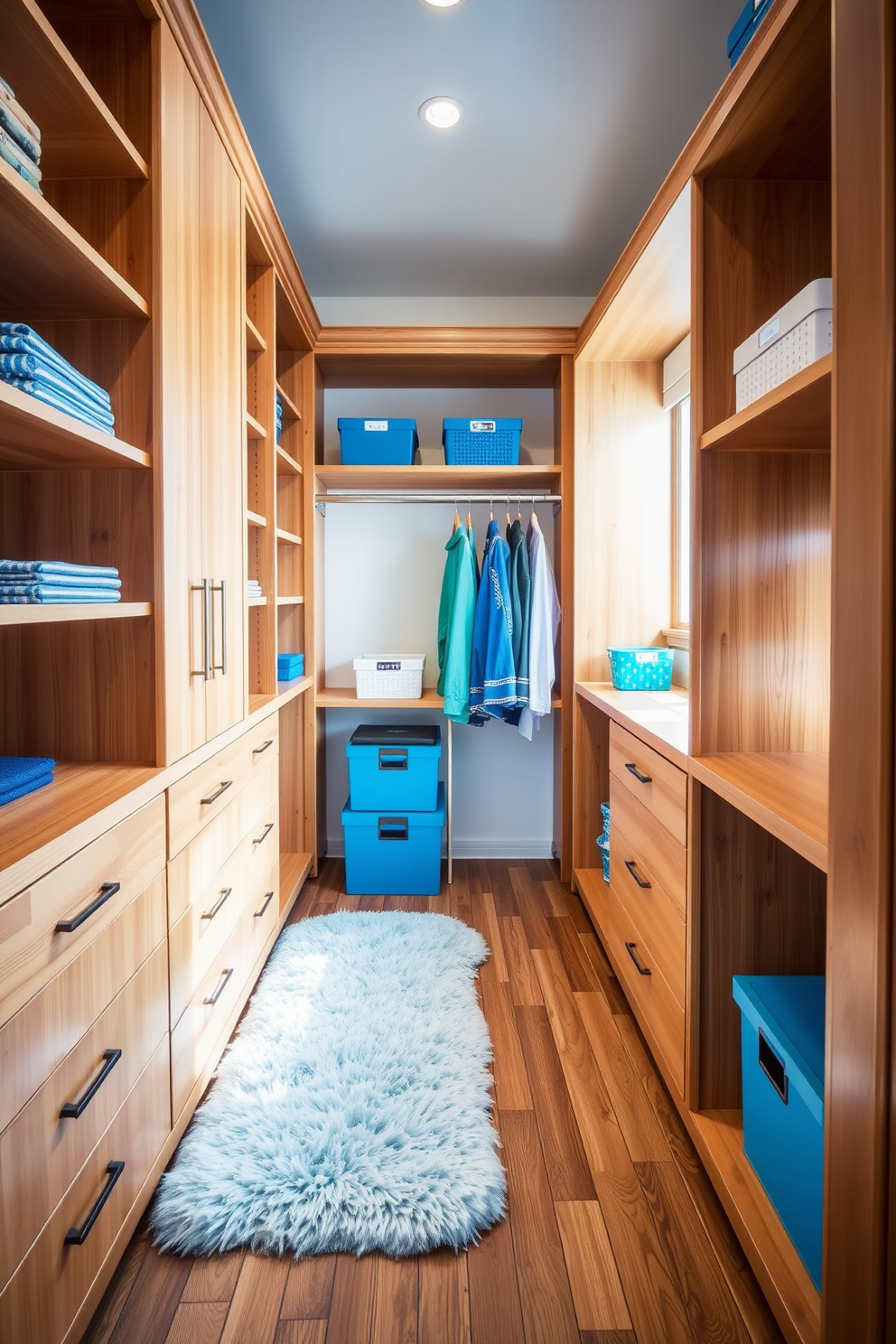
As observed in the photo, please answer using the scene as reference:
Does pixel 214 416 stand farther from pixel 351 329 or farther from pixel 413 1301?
pixel 413 1301

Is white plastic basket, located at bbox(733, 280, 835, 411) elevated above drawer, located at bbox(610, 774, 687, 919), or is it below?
above

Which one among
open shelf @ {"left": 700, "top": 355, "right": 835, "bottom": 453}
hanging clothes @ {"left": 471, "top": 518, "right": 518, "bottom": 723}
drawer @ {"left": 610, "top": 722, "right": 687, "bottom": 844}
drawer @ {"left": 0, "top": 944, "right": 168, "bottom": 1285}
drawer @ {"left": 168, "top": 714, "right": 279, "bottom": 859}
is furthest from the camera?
hanging clothes @ {"left": 471, "top": 518, "right": 518, "bottom": 723}

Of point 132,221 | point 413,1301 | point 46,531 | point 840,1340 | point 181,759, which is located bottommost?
point 413,1301

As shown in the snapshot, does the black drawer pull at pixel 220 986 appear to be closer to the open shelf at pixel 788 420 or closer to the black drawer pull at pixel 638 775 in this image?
the black drawer pull at pixel 638 775

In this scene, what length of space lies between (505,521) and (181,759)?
223 cm

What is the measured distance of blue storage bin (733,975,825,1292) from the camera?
3.86 feet

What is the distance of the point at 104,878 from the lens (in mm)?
1187

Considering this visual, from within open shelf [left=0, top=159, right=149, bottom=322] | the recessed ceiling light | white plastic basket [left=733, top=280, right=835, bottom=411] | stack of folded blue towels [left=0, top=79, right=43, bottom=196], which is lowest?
white plastic basket [left=733, top=280, right=835, bottom=411]

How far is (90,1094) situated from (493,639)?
7.17ft

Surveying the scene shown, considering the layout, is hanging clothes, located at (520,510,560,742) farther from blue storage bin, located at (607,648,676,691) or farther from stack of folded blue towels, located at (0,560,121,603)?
stack of folded blue towels, located at (0,560,121,603)

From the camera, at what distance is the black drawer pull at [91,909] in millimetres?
1041

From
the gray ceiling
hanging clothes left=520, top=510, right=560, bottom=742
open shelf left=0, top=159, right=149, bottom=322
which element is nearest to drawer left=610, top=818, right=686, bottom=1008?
hanging clothes left=520, top=510, right=560, bottom=742

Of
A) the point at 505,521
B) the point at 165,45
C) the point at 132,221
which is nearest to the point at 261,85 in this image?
the point at 165,45

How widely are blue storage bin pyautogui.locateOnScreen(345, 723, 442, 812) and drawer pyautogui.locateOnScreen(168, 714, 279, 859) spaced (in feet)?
2.40
